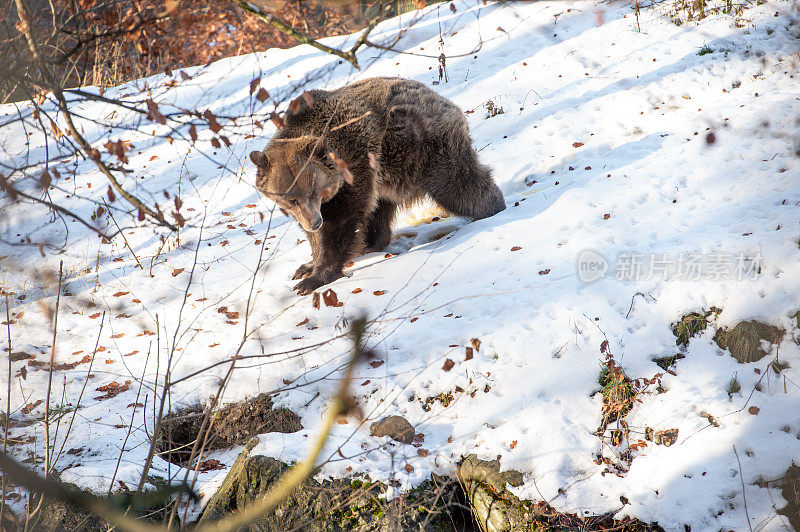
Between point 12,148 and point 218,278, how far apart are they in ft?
22.0

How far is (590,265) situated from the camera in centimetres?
496

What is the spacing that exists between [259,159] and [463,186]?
89.9 inches

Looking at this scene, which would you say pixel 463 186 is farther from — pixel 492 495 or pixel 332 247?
pixel 492 495

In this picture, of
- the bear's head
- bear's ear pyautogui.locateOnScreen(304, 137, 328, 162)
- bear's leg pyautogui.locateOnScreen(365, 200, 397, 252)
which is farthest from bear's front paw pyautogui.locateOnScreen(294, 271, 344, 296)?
bear's ear pyautogui.locateOnScreen(304, 137, 328, 162)

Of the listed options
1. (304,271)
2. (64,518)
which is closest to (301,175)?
(304,271)

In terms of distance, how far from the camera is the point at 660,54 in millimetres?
8938

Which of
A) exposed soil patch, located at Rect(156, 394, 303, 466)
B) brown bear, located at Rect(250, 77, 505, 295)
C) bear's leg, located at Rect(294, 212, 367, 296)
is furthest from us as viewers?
bear's leg, located at Rect(294, 212, 367, 296)

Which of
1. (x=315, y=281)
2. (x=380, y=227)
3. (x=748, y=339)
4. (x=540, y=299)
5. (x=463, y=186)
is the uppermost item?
(x=463, y=186)

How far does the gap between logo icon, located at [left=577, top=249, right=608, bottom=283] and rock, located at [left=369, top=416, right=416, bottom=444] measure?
2025 mm

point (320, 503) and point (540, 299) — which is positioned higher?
point (540, 299)

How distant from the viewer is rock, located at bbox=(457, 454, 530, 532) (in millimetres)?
3418

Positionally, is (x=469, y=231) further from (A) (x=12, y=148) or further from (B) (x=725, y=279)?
(A) (x=12, y=148)

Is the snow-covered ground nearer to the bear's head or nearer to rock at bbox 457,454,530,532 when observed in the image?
rock at bbox 457,454,530,532

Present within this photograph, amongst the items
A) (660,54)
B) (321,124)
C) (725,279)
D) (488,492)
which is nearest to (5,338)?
(321,124)
